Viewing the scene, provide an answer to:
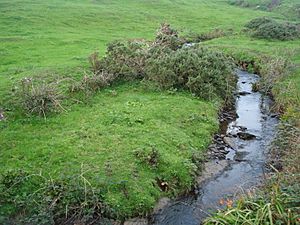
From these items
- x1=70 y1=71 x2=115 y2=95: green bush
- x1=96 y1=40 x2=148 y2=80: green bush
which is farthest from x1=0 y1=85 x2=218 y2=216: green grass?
x1=96 y1=40 x2=148 y2=80: green bush

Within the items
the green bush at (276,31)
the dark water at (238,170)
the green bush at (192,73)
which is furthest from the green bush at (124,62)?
the green bush at (276,31)

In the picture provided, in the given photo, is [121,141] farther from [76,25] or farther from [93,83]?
[76,25]

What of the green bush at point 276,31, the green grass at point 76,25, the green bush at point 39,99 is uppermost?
the green bush at point 39,99

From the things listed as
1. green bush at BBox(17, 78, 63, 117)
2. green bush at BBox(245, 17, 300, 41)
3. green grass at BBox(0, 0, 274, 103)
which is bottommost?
green grass at BBox(0, 0, 274, 103)

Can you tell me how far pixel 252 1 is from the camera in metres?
82.1

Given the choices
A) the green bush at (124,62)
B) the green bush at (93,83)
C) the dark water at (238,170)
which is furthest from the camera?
the green bush at (124,62)

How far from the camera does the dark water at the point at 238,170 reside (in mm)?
14352

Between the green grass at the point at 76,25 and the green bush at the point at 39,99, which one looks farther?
the green grass at the point at 76,25

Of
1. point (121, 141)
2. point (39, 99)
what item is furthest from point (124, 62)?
point (121, 141)

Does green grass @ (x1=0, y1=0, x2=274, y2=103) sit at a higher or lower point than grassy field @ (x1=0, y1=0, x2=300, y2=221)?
lower

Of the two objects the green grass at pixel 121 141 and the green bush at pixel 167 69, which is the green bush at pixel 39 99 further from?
the green bush at pixel 167 69

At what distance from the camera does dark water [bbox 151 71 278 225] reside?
14.4 m

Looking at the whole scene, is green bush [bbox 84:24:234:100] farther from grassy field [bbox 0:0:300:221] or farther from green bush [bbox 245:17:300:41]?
green bush [bbox 245:17:300:41]

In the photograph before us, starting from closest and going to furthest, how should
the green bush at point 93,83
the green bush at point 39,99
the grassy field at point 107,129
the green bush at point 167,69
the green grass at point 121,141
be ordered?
the green grass at point 121,141, the grassy field at point 107,129, the green bush at point 39,99, the green bush at point 93,83, the green bush at point 167,69
